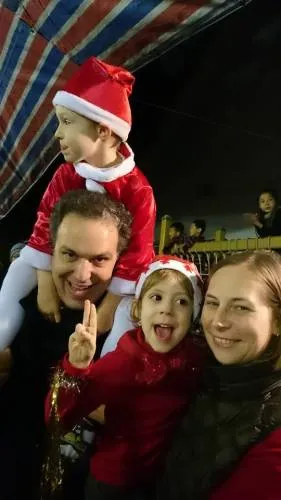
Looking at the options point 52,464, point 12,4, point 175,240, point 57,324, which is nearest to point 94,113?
point 175,240

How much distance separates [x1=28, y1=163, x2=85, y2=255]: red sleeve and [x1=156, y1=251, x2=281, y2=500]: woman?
324 millimetres

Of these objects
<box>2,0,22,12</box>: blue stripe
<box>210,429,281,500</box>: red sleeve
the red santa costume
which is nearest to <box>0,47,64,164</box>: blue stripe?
<box>2,0,22,12</box>: blue stripe

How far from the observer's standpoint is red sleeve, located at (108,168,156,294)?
3.03ft

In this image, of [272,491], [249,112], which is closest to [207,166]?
[249,112]

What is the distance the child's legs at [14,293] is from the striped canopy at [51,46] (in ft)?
1.04

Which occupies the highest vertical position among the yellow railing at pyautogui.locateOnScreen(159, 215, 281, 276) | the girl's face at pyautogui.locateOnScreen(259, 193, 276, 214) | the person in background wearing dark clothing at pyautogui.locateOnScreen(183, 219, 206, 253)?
the girl's face at pyautogui.locateOnScreen(259, 193, 276, 214)

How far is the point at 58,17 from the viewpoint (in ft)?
3.82

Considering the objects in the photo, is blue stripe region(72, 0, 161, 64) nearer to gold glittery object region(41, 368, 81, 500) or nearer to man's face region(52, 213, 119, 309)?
man's face region(52, 213, 119, 309)

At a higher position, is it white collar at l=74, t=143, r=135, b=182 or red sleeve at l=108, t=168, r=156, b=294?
white collar at l=74, t=143, r=135, b=182

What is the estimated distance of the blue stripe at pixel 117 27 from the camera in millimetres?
1055

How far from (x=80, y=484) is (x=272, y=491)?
1.22ft

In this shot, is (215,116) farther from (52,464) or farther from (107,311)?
(52,464)

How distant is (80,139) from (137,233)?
0.62ft

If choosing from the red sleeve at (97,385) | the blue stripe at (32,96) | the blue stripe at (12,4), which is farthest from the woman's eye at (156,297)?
the blue stripe at (12,4)
